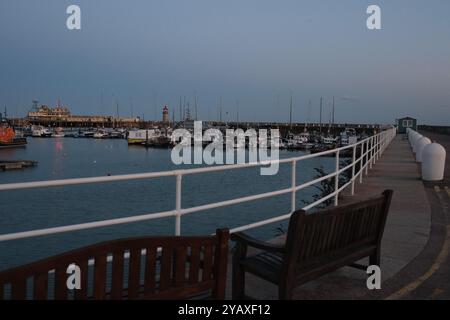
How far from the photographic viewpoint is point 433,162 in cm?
1373

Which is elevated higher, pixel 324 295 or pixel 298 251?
pixel 298 251

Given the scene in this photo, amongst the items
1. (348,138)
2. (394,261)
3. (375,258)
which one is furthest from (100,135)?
(375,258)

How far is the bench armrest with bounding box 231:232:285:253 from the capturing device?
3696 millimetres

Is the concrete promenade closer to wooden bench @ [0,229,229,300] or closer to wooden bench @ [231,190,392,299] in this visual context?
A: wooden bench @ [231,190,392,299]

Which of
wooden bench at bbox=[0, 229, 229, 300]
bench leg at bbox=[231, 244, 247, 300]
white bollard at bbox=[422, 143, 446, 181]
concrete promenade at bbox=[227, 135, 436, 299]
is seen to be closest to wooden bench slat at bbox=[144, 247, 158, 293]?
wooden bench at bbox=[0, 229, 229, 300]

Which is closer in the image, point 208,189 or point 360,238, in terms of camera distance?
point 360,238

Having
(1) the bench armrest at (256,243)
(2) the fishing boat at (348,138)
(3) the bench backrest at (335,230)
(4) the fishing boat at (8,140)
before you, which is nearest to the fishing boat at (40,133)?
(4) the fishing boat at (8,140)

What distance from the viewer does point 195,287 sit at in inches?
126

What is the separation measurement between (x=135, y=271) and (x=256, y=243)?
3.98 ft

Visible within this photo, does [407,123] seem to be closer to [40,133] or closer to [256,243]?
[256,243]
